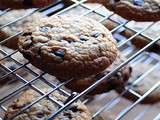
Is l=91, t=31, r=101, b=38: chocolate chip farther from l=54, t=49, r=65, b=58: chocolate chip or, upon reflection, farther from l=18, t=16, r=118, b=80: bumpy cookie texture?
l=54, t=49, r=65, b=58: chocolate chip

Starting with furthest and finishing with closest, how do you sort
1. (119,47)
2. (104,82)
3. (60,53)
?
(119,47) < (104,82) < (60,53)

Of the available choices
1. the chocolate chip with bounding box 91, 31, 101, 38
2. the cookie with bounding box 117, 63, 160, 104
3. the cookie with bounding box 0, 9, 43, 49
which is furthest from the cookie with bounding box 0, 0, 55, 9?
the cookie with bounding box 117, 63, 160, 104

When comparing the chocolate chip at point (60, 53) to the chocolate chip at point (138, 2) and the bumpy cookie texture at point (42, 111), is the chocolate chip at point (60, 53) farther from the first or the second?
the chocolate chip at point (138, 2)

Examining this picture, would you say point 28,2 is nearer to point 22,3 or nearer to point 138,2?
point 22,3

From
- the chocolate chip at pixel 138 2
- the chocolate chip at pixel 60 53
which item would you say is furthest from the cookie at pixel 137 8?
the chocolate chip at pixel 60 53

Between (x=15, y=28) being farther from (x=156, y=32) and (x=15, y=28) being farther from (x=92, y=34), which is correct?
(x=156, y=32)

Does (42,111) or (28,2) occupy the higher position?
(28,2)

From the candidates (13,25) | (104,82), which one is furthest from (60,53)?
(13,25)
